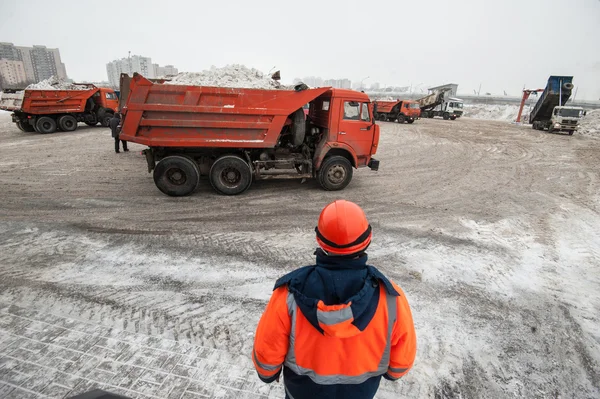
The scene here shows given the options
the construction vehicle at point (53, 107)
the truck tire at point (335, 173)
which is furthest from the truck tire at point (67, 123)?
the truck tire at point (335, 173)

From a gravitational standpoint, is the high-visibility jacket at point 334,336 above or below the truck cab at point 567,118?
below

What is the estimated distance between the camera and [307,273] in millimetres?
1471

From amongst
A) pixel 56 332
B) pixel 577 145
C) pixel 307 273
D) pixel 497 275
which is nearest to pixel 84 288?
pixel 56 332

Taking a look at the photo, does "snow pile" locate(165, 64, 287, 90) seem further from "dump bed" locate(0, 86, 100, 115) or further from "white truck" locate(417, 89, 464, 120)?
"white truck" locate(417, 89, 464, 120)

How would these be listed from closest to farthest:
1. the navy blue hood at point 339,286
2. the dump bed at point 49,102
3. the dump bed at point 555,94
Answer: the navy blue hood at point 339,286 < the dump bed at point 49,102 < the dump bed at point 555,94

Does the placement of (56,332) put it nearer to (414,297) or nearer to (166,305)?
(166,305)

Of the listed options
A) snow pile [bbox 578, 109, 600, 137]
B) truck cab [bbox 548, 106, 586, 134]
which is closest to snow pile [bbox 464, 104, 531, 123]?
snow pile [bbox 578, 109, 600, 137]

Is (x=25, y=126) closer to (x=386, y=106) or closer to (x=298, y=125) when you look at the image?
(x=298, y=125)

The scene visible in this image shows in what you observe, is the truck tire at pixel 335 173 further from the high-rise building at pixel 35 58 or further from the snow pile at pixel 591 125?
the high-rise building at pixel 35 58

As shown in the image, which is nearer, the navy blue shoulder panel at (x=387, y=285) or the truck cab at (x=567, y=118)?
the navy blue shoulder panel at (x=387, y=285)

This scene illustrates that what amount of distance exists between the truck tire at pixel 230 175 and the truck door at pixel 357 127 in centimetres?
241

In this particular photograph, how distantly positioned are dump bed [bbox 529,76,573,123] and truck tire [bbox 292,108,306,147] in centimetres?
2252

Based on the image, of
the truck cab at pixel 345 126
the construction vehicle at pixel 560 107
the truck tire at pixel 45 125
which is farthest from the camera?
the construction vehicle at pixel 560 107

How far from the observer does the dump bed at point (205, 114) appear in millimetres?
6336
